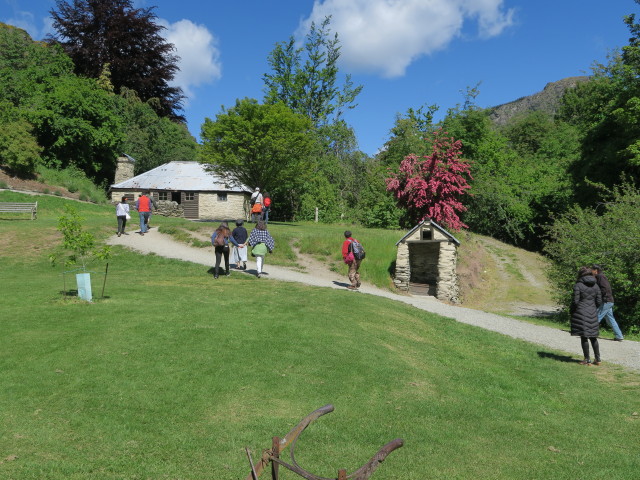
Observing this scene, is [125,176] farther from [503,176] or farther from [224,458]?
[224,458]

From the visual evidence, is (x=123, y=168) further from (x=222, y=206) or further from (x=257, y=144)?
(x=257, y=144)

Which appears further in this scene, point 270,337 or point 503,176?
point 503,176

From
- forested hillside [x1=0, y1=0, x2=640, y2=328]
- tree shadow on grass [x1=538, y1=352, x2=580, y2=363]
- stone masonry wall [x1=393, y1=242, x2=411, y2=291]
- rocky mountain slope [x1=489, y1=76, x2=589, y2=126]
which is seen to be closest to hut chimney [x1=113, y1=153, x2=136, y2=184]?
forested hillside [x1=0, y1=0, x2=640, y2=328]

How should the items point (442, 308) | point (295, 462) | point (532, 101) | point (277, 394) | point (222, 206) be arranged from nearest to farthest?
point (295, 462) → point (277, 394) → point (442, 308) → point (222, 206) → point (532, 101)

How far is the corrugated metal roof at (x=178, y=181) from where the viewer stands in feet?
125

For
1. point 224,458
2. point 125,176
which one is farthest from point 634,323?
point 125,176

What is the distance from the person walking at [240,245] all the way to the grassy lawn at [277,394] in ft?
15.4

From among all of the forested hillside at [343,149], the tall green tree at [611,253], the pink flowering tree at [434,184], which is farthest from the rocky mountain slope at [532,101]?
the tall green tree at [611,253]

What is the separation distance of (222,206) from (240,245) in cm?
2221

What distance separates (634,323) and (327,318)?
34.2ft

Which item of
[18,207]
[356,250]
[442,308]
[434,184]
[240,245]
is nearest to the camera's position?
[442,308]

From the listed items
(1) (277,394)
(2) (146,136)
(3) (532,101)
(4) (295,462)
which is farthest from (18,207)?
(3) (532,101)

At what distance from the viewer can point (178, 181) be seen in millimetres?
38719

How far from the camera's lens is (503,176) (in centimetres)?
3997
